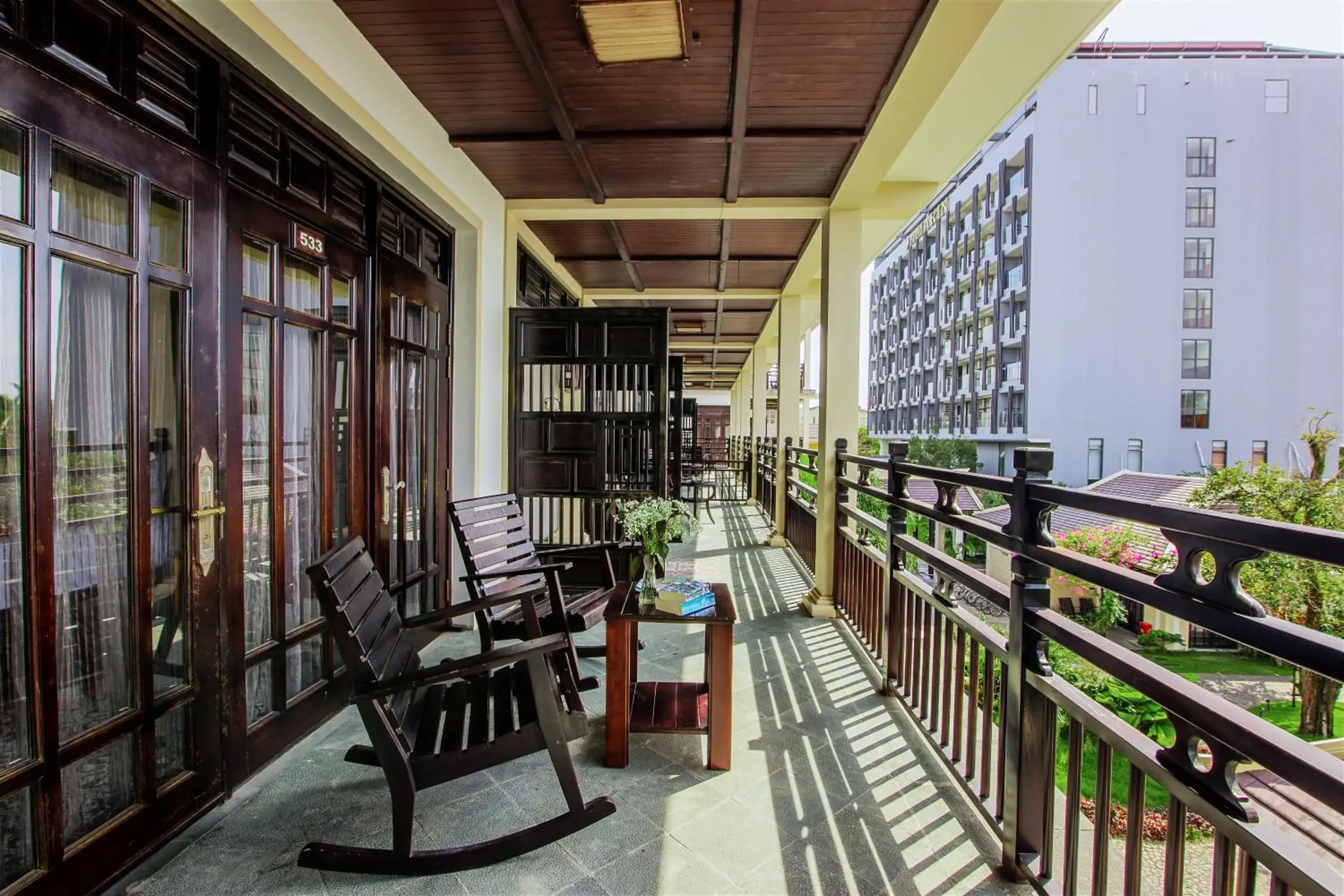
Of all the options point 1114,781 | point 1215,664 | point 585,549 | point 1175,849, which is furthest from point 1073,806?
point 1215,664

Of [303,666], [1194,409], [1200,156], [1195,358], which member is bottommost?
[303,666]

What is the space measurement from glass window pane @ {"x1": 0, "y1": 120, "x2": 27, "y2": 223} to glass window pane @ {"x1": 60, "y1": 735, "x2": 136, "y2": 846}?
17cm

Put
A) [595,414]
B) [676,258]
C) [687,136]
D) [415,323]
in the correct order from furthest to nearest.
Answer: [676,258] → [595,414] → [415,323] → [687,136]

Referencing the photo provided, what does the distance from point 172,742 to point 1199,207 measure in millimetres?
33614

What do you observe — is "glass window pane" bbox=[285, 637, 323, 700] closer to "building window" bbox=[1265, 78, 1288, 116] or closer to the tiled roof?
the tiled roof

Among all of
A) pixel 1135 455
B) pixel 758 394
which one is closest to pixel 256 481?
pixel 758 394

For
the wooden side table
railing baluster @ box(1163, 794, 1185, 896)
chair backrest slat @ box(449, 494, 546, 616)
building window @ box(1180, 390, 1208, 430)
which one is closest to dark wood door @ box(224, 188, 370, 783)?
chair backrest slat @ box(449, 494, 546, 616)

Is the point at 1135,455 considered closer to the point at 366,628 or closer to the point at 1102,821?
the point at 1102,821

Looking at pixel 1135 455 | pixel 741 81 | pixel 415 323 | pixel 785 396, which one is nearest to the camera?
pixel 741 81

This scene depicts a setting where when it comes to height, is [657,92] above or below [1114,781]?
above

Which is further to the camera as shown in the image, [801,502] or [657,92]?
[801,502]

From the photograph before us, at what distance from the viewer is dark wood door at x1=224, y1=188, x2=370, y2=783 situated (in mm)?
1978

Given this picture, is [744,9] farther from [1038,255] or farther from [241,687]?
[1038,255]

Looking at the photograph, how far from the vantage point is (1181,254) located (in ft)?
78.7
